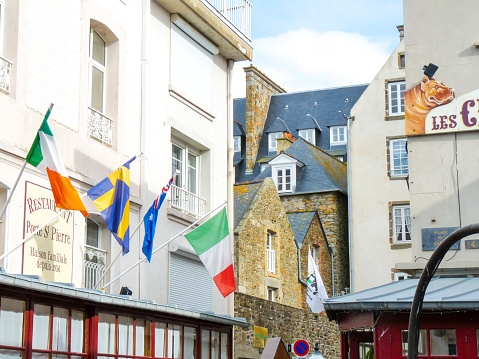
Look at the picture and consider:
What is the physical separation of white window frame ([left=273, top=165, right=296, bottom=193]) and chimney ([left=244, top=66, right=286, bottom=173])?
8.95 m

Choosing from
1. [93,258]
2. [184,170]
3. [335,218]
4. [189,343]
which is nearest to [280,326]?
[184,170]

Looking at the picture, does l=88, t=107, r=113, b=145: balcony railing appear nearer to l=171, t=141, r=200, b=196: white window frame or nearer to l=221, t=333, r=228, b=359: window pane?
l=171, t=141, r=200, b=196: white window frame

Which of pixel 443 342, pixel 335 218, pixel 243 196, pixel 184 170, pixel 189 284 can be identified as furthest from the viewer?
pixel 335 218

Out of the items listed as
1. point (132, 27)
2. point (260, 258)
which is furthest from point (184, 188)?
point (260, 258)

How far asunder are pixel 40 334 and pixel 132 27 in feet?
25.5

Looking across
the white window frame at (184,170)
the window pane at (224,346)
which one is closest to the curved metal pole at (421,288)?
the window pane at (224,346)

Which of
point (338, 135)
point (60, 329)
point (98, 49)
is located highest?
point (338, 135)

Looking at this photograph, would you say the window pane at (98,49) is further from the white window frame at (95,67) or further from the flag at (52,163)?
the flag at (52,163)

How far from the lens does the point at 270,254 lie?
32.3 m

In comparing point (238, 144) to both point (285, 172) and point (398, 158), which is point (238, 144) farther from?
point (398, 158)

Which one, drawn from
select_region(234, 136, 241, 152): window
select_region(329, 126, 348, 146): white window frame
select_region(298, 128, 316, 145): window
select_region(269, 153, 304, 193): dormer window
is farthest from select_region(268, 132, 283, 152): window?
select_region(269, 153, 304, 193): dormer window

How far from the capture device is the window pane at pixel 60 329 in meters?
11.2

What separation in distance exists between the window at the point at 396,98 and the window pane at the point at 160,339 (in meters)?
25.8

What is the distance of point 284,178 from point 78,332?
98.3 feet
